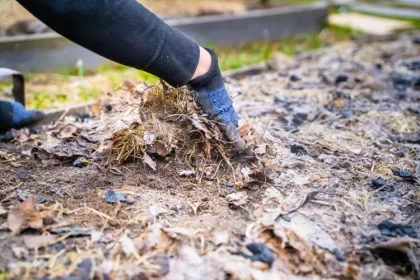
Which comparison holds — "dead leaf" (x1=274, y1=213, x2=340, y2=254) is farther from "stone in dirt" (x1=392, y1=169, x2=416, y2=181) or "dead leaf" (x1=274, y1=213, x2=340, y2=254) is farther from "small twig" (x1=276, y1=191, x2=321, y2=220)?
"stone in dirt" (x1=392, y1=169, x2=416, y2=181)

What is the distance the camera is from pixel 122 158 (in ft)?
6.94

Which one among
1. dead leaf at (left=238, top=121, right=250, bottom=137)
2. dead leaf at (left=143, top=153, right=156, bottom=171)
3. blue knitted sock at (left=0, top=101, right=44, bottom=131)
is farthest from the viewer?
blue knitted sock at (left=0, top=101, right=44, bottom=131)

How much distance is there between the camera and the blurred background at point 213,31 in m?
3.74

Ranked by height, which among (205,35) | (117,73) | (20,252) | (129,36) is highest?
(129,36)

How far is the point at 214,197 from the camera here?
197 centimetres

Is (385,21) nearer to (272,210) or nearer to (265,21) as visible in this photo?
(265,21)

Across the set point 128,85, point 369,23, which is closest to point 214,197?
point 128,85

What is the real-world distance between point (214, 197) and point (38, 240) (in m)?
0.72

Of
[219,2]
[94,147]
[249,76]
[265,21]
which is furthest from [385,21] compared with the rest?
[94,147]

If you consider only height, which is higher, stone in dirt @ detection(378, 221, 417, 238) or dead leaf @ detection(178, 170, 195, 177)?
stone in dirt @ detection(378, 221, 417, 238)

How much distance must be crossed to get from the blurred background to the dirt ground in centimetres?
60

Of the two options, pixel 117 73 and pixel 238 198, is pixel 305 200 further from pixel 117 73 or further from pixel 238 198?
pixel 117 73

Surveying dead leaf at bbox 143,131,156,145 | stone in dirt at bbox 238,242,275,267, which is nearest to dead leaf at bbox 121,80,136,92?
dead leaf at bbox 143,131,156,145

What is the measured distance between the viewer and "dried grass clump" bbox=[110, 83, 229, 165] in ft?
6.91
